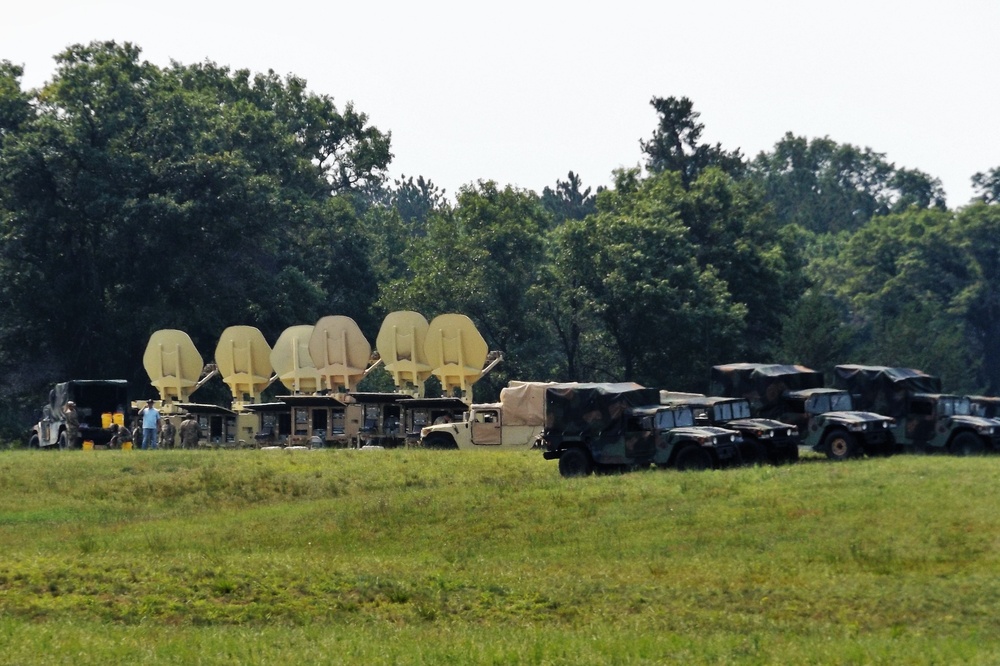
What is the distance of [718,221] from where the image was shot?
74688 millimetres

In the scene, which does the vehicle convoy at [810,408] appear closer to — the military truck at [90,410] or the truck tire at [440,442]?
the truck tire at [440,442]

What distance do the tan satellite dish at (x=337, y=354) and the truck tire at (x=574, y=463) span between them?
62.7 ft

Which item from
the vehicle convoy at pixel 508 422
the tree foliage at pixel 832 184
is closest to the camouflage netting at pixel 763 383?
the vehicle convoy at pixel 508 422

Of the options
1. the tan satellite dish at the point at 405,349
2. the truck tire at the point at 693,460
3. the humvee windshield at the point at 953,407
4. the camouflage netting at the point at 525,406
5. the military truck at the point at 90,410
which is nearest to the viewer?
the truck tire at the point at 693,460

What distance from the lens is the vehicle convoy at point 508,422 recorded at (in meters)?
45.8

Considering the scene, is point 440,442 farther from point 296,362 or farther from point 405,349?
point 296,362

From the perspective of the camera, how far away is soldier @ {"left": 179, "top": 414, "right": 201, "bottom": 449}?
51266 millimetres

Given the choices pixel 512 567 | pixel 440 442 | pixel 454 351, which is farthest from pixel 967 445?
pixel 454 351

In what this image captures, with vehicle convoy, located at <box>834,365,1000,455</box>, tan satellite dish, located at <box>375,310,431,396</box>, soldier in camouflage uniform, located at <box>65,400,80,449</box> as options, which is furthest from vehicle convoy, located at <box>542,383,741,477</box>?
soldier in camouflage uniform, located at <box>65,400,80,449</box>

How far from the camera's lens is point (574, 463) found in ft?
120

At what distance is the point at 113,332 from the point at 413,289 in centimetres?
1400

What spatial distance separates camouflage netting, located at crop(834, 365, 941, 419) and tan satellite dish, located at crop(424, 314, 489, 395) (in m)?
15.3

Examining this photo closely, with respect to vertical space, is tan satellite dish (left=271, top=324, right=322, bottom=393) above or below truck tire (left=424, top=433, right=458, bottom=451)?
above

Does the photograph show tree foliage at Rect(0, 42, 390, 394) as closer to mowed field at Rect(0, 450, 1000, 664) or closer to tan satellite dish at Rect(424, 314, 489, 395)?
tan satellite dish at Rect(424, 314, 489, 395)
